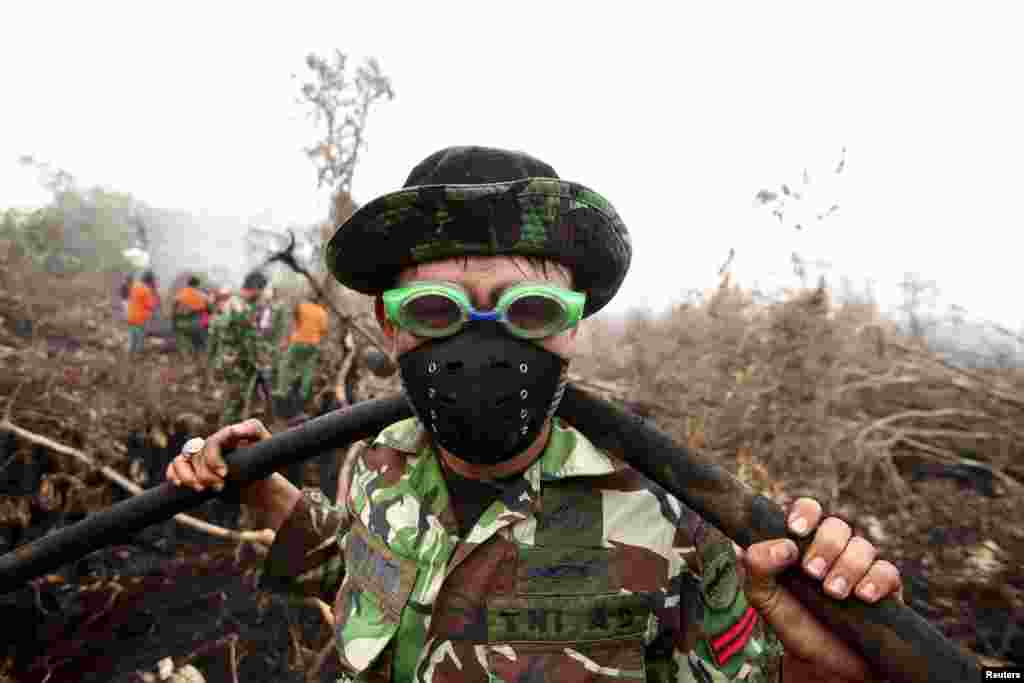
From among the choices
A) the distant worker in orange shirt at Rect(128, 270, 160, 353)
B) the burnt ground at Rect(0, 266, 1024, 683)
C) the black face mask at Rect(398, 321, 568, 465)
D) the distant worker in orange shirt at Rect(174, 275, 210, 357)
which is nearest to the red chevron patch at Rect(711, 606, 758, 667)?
the black face mask at Rect(398, 321, 568, 465)

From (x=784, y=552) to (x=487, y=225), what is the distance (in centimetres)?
86

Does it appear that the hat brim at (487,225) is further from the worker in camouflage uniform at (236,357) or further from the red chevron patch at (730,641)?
the worker in camouflage uniform at (236,357)

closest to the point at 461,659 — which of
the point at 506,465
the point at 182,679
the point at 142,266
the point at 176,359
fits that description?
the point at 506,465

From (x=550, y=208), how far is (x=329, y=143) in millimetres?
5473

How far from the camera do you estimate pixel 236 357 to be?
5.36 meters

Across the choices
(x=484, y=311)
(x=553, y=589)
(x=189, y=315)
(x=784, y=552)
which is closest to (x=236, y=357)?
(x=189, y=315)

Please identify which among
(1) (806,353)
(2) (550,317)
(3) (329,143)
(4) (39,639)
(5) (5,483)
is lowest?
(4) (39,639)

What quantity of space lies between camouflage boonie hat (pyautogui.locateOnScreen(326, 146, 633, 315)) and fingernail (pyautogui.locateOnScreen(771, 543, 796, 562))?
2.41ft

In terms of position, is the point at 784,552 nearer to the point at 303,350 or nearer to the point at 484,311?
the point at 484,311

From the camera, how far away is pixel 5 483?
3475 millimetres

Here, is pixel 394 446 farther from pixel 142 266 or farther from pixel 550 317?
pixel 142 266

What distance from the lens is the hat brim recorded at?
3.56 feet

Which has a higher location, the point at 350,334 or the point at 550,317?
the point at 550,317

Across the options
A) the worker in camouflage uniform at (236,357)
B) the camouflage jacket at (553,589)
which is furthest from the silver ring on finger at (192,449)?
the worker in camouflage uniform at (236,357)
